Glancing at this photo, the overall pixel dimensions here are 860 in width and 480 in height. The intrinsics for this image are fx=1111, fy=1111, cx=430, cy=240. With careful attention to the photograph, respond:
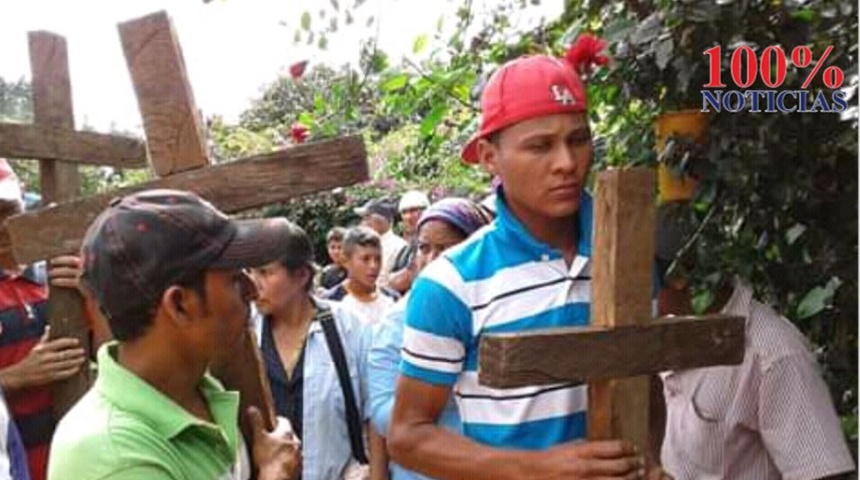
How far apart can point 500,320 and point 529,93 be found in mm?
427

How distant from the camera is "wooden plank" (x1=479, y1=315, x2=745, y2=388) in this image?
66.3 inches

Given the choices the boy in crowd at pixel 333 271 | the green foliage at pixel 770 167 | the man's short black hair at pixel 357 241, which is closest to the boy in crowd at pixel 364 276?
the man's short black hair at pixel 357 241

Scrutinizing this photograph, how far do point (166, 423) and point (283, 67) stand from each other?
1.96 meters

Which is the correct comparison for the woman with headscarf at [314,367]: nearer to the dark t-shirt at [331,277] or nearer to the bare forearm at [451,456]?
the bare forearm at [451,456]

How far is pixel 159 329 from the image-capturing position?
5.89ft

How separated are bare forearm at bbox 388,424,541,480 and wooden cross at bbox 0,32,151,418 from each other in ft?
3.77

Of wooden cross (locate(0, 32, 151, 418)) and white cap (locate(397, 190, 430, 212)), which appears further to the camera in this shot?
white cap (locate(397, 190, 430, 212))

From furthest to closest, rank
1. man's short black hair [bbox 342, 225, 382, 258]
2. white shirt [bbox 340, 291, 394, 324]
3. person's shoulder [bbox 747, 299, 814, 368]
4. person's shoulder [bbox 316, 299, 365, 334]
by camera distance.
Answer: man's short black hair [bbox 342, 225, 382, 258], white shirt [bbox 340, 291, 394, 324], person's shoulder [bbox 316, 299, 365, 334], person's shoulder [bbox 747, 299, 814, 368]

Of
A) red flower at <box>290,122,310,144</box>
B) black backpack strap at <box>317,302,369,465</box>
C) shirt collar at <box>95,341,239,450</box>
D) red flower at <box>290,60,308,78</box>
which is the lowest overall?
black backpack strap at <box>317,302,369,465</box>

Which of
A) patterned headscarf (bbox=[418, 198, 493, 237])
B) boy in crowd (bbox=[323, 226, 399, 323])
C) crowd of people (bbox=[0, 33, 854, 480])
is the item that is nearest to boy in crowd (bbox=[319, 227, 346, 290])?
boy in crowd (bbox=[323, 226, 399, 323])

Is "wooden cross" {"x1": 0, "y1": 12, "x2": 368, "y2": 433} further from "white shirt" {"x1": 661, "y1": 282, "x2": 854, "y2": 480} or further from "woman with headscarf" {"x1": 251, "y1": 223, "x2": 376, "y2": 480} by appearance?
"woman with headscarf" {"x1": 251, "y1": 223, "x2": 376, "y2": 480}

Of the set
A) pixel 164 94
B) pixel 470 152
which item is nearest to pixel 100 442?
pixel 164 94

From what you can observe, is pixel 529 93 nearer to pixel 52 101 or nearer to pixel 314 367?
pixel 52 101

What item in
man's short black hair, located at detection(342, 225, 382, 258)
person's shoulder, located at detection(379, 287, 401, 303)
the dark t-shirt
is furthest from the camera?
the dark t-shirt
